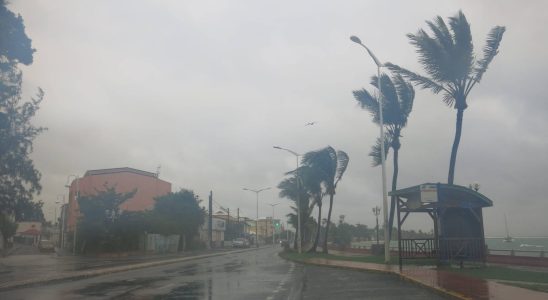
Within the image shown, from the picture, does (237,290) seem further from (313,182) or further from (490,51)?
(313,182)

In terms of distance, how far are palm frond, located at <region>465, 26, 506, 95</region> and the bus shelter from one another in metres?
7.04

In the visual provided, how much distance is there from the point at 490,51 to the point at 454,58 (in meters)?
1.98

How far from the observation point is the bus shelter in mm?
21344

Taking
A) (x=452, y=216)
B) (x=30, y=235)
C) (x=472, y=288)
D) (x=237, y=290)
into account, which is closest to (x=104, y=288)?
(x=237, y=290)

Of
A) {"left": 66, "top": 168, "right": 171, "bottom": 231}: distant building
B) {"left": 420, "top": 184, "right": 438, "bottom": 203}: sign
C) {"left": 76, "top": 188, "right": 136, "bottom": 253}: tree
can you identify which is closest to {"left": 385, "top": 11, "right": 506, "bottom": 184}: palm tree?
{"left": 420, "top": 184, "right": 438, "bottom": 203}: sign

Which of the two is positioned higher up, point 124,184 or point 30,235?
point 124,184

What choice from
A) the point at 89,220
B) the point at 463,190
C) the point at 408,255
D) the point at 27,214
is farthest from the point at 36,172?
the point at 463,190

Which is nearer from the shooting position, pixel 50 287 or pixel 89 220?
pixel 50 287

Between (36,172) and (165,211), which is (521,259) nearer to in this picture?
(36,172)

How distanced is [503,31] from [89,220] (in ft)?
127

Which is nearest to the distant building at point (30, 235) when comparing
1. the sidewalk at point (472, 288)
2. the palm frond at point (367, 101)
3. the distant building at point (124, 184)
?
the distant building at point (124, 184)

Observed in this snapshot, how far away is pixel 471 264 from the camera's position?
22172 mm

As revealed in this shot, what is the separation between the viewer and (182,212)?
62375mm

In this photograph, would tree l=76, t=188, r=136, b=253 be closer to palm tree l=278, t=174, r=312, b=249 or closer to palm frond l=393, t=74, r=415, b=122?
palm tree l=278, t=174, r=312, b=249
